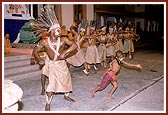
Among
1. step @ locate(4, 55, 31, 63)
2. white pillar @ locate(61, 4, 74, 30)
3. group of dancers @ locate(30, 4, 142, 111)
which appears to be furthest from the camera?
white pillar @ locate(61, 4, 74, 30)

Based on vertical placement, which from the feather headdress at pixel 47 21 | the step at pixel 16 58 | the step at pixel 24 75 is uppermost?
the feather headdress at pixel 47 21

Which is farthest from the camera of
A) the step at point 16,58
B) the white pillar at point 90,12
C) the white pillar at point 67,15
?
the white pillar at point 90,12

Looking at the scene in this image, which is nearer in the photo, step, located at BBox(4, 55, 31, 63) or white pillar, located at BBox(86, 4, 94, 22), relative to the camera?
step, located at BBox(4, 55, 31, 63)

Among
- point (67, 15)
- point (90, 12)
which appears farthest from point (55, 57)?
point (90, 12)

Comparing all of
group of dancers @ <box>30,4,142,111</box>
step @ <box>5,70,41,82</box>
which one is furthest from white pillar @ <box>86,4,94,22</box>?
group of dancers @ <box>30,4,142,111</box>

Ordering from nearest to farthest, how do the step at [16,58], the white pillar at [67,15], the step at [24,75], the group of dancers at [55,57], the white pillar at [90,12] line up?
the group of dancers at [55,57], the step at [24,75], the step at [16,58], the white pillar at [67,15], the white pillar at [90,12]

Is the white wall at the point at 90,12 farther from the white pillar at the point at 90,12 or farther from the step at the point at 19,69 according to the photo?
the step at the point at 19,69

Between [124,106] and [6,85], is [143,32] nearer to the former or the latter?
[124,106]

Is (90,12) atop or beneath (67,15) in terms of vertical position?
atop

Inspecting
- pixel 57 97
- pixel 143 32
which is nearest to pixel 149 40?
pixel 143 32

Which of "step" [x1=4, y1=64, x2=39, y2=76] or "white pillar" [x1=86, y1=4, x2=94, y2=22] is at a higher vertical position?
"white pillar" [x1=86, y1=4, x2=94, y2=22]

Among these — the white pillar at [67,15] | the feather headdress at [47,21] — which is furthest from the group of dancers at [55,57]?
the white pillar at [67,15]

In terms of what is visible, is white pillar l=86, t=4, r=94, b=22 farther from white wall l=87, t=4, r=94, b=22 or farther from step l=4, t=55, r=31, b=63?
step l=4, t=55, r=31, b=63

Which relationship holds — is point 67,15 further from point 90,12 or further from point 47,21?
point 47,21
